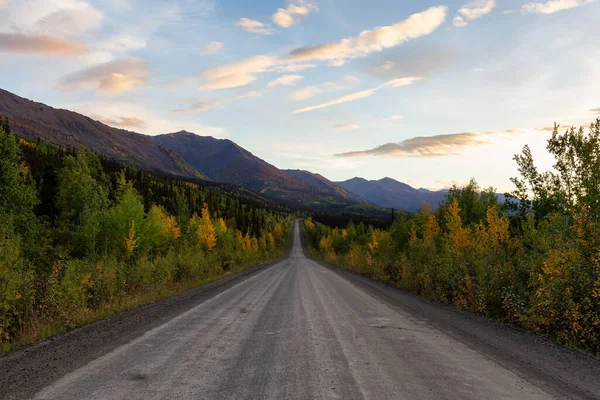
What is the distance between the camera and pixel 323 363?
19.1 ft

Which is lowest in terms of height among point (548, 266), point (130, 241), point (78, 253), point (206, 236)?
point (78, 253)

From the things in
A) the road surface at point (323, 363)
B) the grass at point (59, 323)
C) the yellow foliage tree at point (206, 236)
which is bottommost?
the yellow foliage tree at point (206, 236)

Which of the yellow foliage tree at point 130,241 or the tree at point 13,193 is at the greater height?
the tree at point 13,193

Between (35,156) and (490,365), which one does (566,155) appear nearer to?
(490,365)

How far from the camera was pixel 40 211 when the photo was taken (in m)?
47.9

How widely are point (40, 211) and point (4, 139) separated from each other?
24.9m

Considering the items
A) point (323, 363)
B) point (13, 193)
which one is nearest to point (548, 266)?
point (323, 363)

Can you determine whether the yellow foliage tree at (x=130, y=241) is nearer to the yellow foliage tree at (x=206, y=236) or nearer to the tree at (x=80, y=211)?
the tree at (x=80, y=211)

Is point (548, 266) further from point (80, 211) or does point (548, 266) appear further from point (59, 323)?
point (80, 211)

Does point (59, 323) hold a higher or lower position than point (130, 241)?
higher

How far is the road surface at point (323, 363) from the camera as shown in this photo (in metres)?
4.66

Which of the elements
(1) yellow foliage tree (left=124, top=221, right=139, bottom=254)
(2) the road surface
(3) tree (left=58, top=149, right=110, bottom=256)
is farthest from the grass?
(3) tree (left=58, top=149, right=110, bottom=256)

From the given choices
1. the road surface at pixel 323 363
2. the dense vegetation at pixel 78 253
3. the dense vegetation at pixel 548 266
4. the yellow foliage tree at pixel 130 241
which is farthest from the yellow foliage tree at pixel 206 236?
the road surface at pixel 323 363

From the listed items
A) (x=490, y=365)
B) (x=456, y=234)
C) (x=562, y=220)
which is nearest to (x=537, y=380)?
(x=490, y=365)
